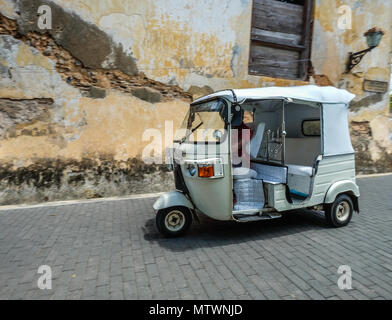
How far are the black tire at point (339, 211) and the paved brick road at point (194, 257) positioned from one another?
0.13 m

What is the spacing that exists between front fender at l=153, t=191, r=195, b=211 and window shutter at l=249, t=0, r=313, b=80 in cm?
568

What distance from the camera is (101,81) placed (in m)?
6.39

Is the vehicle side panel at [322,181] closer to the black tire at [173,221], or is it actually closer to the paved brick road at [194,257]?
the paved brick road at [194,257]

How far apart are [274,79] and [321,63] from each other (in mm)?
1972

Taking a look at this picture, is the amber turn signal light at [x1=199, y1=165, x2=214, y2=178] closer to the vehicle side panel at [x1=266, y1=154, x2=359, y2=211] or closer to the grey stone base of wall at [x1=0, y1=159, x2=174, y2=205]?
the vehicle side panel at [x1=266, y1=154, x2=359, y2=211]

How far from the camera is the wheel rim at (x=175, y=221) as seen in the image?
13.0ft

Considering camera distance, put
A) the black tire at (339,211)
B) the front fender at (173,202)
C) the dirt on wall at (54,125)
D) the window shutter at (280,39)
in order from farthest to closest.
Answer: the window shutter at (280,39)
the dirt on wall at (54,125)
the black tire at (339,211)
the front fender at (173,202)

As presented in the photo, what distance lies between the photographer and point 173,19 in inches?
269

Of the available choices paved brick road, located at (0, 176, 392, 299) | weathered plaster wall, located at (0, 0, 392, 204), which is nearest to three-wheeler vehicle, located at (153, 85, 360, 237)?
paved brick road, located at (0, 176, 392, 299)

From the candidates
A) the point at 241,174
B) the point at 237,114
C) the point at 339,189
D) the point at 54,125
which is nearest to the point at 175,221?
the point at 241,174

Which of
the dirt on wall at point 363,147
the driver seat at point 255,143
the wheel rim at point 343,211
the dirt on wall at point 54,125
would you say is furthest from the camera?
the dirt on wall at point 363,147

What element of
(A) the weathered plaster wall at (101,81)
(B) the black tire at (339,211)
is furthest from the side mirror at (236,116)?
(A) the weathered plaster wall at (101,81)

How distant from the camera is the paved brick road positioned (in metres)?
2.70
